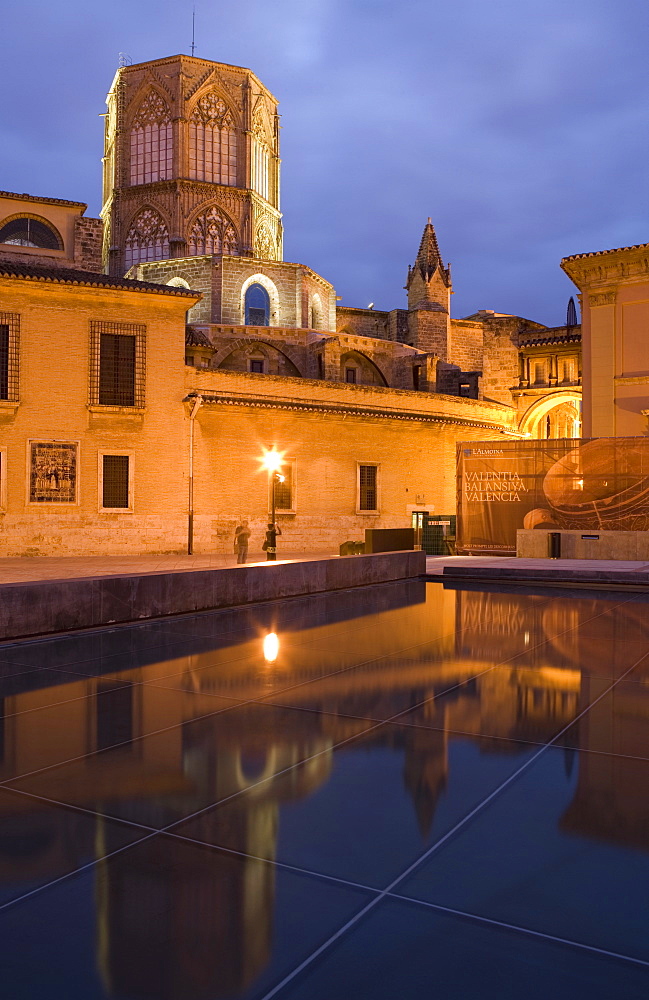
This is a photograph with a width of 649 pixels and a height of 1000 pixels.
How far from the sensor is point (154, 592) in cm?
971

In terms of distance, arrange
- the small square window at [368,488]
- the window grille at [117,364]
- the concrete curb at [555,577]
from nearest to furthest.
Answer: the concrete curb at [555,577]
the window grille at [117,364]
the small square window at [368,488]

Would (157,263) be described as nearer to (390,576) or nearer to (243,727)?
(390,576)

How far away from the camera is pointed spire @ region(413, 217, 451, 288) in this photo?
150 ft

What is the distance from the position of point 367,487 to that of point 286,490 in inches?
146

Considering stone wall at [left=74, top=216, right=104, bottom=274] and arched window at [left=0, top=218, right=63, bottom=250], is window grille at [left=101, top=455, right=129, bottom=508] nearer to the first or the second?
stone wall at [left=74, top=216, right=104, bottom=274]

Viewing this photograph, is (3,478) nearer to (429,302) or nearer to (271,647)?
(271,647)

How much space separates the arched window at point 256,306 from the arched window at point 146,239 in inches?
303

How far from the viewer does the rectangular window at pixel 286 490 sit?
1154 inches

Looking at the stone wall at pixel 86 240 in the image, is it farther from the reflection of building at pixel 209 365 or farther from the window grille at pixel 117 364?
the window grille at pixel 117 364

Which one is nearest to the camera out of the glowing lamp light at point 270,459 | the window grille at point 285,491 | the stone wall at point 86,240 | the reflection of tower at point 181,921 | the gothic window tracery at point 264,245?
the reflection of tower at point 181,921

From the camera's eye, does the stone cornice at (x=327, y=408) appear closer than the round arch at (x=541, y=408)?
Yes

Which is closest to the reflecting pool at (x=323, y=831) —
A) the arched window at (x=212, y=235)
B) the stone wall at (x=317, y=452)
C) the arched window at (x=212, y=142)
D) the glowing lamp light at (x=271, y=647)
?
the glowing lamp light at (x=271, y=647)

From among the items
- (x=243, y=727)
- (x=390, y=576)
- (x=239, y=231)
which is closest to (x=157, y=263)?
(x=239, y=231)

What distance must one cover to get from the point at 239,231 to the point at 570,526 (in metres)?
33.9
